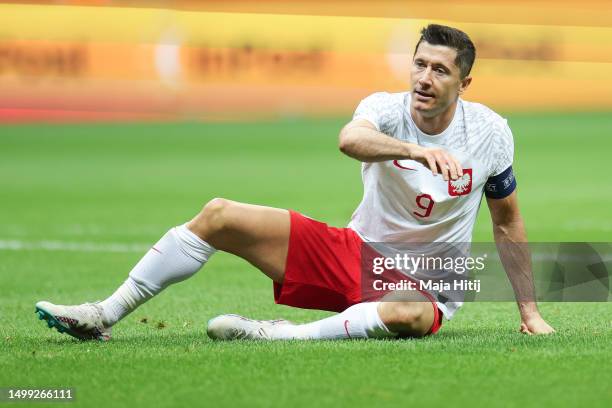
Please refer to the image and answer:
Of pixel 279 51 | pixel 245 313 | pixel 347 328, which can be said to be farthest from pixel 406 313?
pixel 279 51

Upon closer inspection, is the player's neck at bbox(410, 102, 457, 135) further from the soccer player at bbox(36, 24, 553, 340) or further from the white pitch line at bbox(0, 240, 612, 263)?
the white pitch line at bbox(0, 240, 612, 263)

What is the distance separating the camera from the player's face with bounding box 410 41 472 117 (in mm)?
5422

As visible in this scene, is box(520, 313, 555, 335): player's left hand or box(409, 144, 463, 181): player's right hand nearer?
box(409, 144, 463, 181): player's right hand

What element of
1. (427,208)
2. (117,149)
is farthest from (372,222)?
(117,149)

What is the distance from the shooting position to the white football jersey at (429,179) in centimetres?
551

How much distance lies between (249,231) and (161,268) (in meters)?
0.46

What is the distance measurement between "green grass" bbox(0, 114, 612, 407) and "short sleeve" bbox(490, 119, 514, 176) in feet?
2.75

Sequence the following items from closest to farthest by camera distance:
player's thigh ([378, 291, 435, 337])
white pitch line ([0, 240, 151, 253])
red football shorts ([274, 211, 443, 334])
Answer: player's thigh ([378, 291, 435, 337]), red football shorts ([274, 211, 443, 334]), white pitch line ([0, 240, 151, 253])

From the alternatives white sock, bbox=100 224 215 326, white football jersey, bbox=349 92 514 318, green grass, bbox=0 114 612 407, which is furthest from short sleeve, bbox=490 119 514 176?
white sock, bbox=100 224 215 326

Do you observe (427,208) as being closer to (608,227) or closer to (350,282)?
(350,282)

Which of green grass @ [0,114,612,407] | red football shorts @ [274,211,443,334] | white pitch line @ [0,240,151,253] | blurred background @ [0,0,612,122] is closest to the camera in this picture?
green grass @ [0,114,612,407]

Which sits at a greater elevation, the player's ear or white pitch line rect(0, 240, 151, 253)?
the player's ear

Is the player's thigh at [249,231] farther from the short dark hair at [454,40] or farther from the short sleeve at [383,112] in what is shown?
the short dark hair at [454,40]

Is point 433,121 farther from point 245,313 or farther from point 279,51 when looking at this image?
point 279,51
